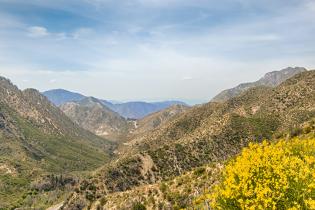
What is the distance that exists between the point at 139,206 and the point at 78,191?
2375 inches

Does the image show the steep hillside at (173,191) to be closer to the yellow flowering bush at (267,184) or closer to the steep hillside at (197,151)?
the steep hillside at (197,151)

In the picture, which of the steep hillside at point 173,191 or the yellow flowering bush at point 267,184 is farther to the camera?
the steep hillside at point 173,191

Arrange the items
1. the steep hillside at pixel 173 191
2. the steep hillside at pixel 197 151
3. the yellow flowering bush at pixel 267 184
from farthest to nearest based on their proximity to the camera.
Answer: the steep hillside at pixel 197 151 < the steep hillside at pixel 173 191 < the yellow flowering bush at pixel 267 184

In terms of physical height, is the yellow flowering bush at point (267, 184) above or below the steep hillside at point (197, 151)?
above

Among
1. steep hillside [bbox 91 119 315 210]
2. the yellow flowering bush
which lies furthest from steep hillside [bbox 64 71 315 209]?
the yellow flowering bush

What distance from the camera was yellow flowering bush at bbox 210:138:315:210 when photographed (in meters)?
18.8

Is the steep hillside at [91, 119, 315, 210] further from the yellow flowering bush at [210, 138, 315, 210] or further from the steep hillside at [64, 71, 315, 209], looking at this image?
the yellow flowering bush at [210, 138, 315, 210]

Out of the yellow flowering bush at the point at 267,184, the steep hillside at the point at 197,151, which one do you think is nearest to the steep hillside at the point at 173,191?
the steep hillside at the point at 197,151

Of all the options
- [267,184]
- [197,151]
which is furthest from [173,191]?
[197,151]

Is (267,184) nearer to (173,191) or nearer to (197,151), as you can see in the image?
(173,191)

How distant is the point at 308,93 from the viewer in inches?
6147

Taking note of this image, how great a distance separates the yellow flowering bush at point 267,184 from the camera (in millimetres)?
18844

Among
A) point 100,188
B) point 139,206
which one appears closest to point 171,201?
point 139,206

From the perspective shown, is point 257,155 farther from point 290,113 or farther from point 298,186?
point 290,113
